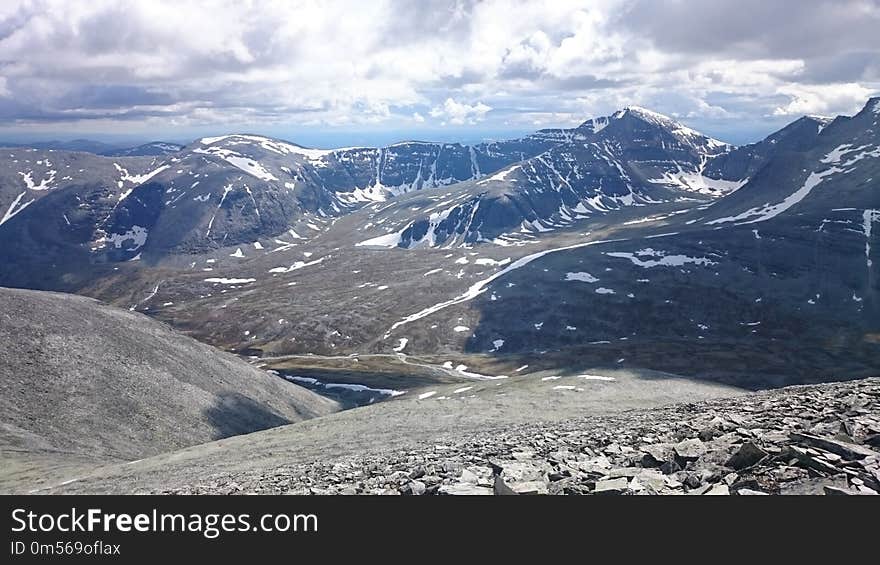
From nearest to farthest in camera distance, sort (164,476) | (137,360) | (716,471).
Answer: (716,471) < (164,476) < (137,360)

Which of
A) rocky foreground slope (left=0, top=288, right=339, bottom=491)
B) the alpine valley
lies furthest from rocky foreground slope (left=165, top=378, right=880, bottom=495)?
rocky foreground slope (left=0, top=288, right=339, bottom=491)

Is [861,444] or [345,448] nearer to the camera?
[861,444]

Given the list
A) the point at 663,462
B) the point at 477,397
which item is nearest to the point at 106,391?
the point at 477,397

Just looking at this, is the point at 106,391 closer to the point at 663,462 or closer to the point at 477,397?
the point at 477,397

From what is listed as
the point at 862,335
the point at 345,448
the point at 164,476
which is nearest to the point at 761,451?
the point at 345,448

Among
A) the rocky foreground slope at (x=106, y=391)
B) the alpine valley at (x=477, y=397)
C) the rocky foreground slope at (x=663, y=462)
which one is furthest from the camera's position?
the rocky foreground slope at (x=106, y=391)

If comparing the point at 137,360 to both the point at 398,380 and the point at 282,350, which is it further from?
the point at 282,350

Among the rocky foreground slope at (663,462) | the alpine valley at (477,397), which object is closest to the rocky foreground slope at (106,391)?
the alpine valley at (477,397)

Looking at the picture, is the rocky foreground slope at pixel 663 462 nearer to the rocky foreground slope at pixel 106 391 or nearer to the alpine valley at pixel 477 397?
the alpine valley at pixel 477 397
